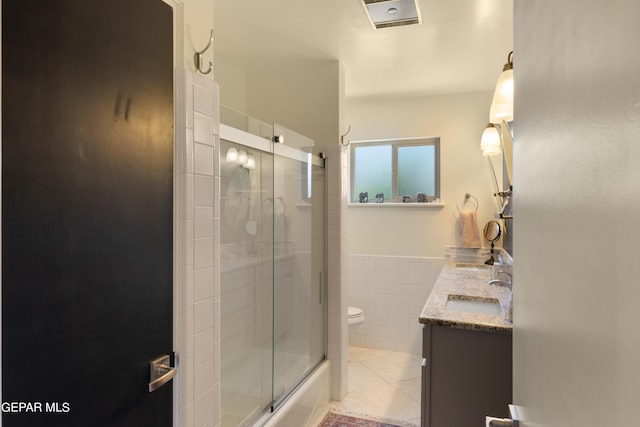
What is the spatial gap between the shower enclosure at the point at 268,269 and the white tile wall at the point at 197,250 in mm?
306

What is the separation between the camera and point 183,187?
123 centimetres

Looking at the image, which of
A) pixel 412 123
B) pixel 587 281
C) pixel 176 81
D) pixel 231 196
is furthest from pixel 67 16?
pixel 412 123

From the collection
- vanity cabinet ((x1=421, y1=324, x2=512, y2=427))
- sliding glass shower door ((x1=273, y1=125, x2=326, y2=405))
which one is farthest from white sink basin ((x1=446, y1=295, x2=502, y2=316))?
sliding glass shower door ((x1=273, y1=125, x2=326, y2=405))

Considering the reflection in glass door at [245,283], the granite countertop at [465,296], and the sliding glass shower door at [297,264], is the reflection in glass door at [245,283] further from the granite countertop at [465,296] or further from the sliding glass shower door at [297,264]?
the granite countertop at [465,296]

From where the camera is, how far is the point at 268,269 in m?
2.13

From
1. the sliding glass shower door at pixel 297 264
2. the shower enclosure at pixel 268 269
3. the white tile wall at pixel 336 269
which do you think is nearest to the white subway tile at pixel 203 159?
the shower enclosure at pixel 268 269

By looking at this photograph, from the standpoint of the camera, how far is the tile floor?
2494 millimetres

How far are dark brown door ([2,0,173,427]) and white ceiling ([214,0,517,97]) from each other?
37.5 inches

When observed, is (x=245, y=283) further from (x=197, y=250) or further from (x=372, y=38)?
(x=372, y=38)

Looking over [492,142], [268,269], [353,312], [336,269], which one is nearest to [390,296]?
[353,312]

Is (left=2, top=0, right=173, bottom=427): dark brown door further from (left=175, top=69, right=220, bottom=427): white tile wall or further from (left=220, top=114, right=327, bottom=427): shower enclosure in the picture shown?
(left=220, top=114, right=327, bottom=427): shower enclosure

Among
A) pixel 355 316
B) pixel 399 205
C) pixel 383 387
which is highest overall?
pixel 399 205

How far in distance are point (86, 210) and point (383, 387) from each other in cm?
260

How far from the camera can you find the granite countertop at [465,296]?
1607 mm
